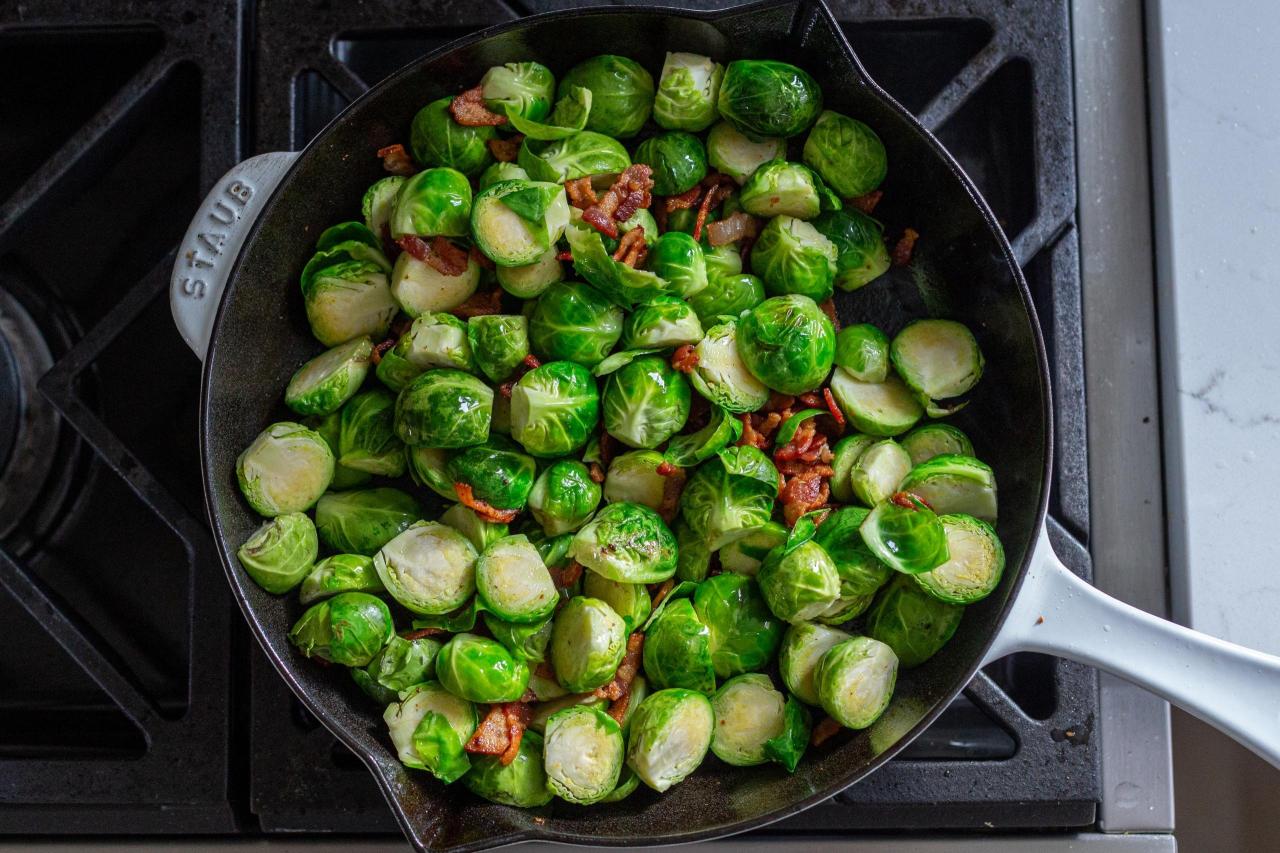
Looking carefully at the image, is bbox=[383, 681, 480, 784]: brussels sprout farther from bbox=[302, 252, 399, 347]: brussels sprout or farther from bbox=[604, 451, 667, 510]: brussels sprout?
bbox=[302, 252, 399, 347]: brussels sprout

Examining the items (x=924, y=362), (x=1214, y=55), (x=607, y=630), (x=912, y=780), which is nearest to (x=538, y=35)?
(x=924, y=362)

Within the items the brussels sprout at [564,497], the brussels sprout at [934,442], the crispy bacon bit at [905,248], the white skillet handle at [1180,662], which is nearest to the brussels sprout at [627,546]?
the brussels sprout at [564,497]

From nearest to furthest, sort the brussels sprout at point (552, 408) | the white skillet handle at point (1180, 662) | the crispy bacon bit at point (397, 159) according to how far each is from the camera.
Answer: the white skillet handle at point (1180, 662)
the brussels sprout at point (552, 408)
the crispy bacon bit at point (397, 159)

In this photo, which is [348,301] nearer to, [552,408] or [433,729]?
[552,408]

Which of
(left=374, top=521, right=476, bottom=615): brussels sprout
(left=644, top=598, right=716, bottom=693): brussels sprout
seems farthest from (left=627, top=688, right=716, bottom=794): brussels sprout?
(left=374, top=521, right=476, bottom=615): brussels sprout

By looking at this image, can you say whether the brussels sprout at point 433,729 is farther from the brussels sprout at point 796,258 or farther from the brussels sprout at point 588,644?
the brussels sprout at point 796,258

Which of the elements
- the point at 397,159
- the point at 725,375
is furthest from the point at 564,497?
the point at 397,159
